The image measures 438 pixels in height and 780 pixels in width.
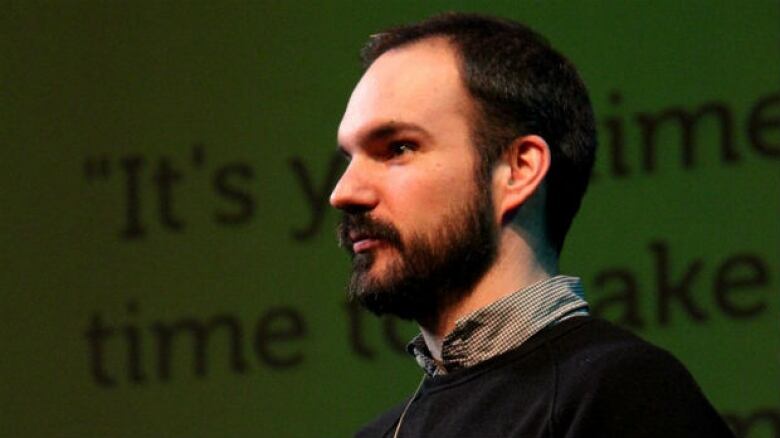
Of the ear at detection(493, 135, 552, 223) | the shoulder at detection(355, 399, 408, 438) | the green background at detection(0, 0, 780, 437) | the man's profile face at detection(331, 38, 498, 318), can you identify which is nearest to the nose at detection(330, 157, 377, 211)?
the man's profile face at detection(331, 38, 498, 318)

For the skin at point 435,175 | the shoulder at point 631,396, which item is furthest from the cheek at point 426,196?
the shoulder at point 631,396

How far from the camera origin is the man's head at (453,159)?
1.85 metres

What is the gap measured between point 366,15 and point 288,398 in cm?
88

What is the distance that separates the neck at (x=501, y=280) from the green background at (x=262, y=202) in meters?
1.24

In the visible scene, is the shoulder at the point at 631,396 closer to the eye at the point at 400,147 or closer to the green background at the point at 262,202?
the eye at the point at 400,147

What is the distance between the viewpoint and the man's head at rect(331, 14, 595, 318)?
1.85 meters

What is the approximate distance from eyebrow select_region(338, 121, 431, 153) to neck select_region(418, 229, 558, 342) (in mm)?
164

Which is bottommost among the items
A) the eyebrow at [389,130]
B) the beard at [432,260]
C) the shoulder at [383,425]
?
the shoulder at [383,425]

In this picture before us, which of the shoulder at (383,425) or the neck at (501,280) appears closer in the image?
the neck at (501,280)

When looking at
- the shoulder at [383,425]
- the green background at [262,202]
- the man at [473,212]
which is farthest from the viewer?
the green background at [262,202]

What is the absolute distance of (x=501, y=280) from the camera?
6.14 ft

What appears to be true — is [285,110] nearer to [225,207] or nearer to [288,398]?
[225,207]

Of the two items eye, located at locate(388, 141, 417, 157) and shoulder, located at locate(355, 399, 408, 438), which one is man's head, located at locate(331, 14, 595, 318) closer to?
eye, located at locate(388, 141, 417, 157)

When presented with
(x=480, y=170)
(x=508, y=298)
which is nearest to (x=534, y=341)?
(x=508, y=298)
